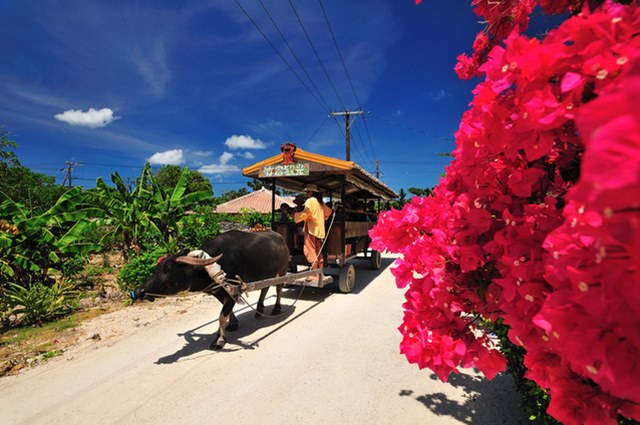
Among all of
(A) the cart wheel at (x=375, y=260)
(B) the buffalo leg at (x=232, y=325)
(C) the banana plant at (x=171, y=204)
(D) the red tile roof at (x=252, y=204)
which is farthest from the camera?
(D) the red tile roof at (x=252, y=204)

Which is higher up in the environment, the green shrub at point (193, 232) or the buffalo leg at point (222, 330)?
the green shrub at point (193, 232)

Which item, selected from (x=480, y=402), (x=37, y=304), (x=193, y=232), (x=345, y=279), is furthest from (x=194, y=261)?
(x=193, y=232)

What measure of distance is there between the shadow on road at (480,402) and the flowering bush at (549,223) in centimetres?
179

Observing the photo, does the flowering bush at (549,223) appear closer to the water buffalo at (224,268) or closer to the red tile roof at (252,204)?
the water buffalo at (224,268)

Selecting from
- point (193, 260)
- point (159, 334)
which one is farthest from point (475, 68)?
point (159, 334)

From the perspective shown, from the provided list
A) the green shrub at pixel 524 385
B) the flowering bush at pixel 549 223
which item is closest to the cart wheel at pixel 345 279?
the green shrub at pixel 524 385

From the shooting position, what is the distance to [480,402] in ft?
8.49

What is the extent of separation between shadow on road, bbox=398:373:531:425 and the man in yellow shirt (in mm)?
3374

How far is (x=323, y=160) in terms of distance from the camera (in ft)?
19.0

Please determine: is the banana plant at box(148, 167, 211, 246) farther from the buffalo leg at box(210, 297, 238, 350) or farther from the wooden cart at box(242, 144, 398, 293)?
the buffalo leg at box(210, 297, 238, 350)

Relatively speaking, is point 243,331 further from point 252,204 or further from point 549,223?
point 252,204

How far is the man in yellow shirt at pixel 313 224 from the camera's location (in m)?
5.73

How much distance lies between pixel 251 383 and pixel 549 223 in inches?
121

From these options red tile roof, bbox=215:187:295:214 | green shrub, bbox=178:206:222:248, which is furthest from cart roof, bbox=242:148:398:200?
red tile roof, bbox=215:187:295:214
